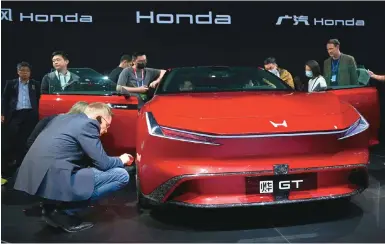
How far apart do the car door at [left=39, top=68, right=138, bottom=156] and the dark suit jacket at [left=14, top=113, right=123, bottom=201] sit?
80 cm

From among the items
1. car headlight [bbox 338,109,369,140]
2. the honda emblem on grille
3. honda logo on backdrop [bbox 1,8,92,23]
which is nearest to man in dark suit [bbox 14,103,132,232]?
the honda emblem on grille

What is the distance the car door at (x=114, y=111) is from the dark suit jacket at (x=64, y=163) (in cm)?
80

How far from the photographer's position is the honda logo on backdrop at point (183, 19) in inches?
288

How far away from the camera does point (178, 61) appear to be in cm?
768

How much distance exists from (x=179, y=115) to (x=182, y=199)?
540 millimetres

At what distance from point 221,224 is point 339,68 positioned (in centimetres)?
330

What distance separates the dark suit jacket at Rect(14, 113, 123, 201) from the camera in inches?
113

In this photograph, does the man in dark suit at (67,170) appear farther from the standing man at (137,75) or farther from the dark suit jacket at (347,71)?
the dark suit jacket at (347,71)

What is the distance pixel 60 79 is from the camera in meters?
4.66

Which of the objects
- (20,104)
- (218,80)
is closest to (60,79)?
(20,104)

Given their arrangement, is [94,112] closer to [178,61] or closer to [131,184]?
[131,184]

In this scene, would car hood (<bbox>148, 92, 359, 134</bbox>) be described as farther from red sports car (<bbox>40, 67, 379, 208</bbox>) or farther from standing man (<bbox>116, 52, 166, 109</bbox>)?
standing man (<bbox>116, 52, 166, 109</bbox>)

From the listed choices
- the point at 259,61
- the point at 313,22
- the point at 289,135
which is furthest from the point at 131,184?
the point at 313,22

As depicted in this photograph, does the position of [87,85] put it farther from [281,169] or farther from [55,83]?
[281,169]
